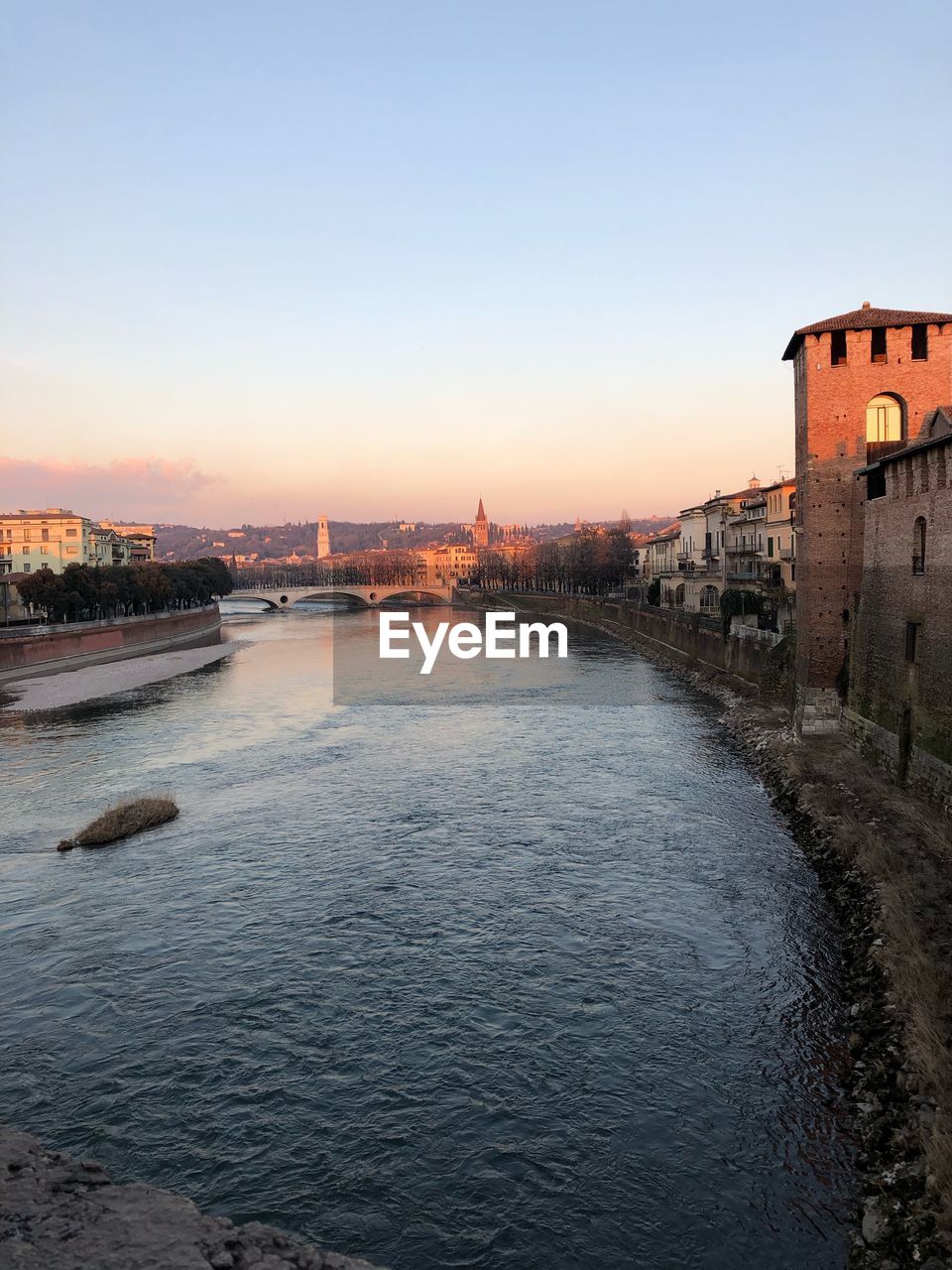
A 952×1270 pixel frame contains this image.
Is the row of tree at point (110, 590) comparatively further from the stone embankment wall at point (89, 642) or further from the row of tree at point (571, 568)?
the row of tree at point (571, 568)

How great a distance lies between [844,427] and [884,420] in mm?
1026

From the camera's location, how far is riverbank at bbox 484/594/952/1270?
755cm

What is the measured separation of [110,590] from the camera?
6156 centimetres

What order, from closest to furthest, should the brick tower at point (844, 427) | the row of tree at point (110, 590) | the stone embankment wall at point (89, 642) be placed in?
the brick tower at point (844, 427), the stone embankment wall at point (89, 642), the row of tree at point (110, 590)

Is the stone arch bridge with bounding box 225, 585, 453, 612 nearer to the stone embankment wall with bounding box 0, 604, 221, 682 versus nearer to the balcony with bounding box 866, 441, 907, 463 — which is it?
the stone embankment wall with bounding box 0, 604, 221, 682

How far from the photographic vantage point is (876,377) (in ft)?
78.6

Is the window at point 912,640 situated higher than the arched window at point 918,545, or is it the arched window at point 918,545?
the arched window at point 918,545

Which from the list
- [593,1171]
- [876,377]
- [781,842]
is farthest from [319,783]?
[876,377]

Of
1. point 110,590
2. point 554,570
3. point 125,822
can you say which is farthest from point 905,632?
point 554,570

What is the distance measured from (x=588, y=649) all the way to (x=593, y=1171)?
53872 millimetres

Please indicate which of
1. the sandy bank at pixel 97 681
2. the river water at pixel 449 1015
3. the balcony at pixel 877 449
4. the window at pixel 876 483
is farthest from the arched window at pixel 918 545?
the sandy bank at pixel 97 681

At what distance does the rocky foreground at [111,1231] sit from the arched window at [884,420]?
22901 mm

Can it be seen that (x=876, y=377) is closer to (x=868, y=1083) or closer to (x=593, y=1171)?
(x=868, y=1083)

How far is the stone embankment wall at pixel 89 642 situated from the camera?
47656 mm
